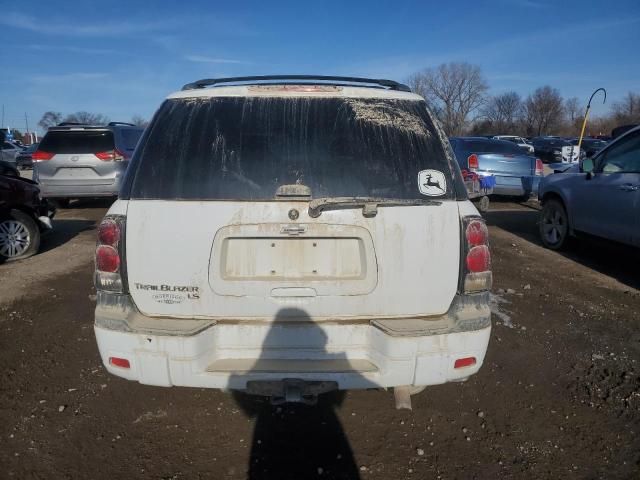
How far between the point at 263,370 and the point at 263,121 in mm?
1253

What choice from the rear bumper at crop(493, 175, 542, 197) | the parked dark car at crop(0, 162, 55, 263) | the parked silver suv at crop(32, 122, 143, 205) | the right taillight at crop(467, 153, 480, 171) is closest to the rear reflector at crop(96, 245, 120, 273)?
the parked dark car at crop(0, 162, 55, 263)

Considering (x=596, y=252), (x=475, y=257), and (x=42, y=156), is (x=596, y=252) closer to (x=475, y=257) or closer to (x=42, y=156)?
(x=475, y=257)

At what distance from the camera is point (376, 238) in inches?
86.5

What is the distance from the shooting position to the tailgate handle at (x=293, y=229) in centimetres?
217

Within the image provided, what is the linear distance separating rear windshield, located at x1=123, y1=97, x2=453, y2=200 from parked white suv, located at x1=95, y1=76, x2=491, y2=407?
10 millimetres

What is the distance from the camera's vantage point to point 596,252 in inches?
274

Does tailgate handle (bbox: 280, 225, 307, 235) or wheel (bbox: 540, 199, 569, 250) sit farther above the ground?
tailgate handle (bbox: 280, 225, 307, 235)

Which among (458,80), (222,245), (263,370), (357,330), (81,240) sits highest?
(458,80)

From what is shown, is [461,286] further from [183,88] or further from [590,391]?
[183,88]

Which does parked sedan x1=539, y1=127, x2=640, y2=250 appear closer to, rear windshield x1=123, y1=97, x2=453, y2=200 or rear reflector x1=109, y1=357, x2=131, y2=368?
rear windshield x1=123, y1=97, x2=453, y2=200

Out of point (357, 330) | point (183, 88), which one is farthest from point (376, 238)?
point (183, 88)

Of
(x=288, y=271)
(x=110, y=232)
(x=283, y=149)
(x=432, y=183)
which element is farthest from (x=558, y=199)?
(x=110, y=232)

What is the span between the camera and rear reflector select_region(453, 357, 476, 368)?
2.25 m

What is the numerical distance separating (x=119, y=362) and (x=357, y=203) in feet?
4.58
